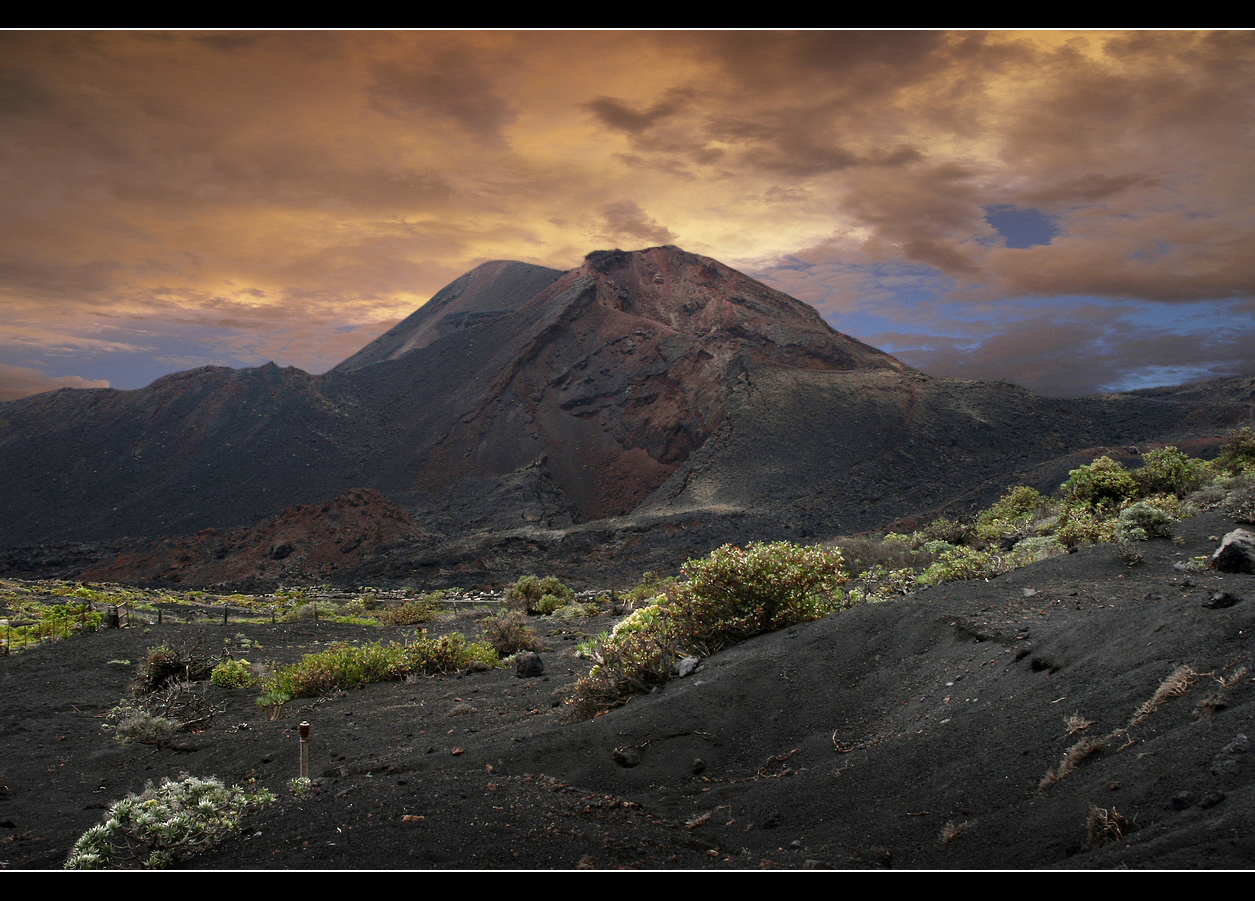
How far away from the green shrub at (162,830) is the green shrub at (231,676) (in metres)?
6.76

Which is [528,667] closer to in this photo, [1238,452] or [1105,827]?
[1105,827]

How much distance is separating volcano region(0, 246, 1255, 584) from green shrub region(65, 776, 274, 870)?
3615 centimetres

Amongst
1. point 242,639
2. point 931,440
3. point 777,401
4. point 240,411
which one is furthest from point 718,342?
point 242,639

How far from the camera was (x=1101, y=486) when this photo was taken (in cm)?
1435

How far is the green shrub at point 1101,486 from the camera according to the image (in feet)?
46.1

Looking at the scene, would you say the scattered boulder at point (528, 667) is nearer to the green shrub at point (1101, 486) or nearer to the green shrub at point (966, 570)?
the green shrub at point (966, 570)

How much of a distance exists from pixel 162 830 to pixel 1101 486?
15887 mm

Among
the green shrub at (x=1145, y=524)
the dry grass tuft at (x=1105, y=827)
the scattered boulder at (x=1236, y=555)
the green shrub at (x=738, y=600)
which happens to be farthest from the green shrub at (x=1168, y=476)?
the dry grass tuft at (x=1105, y=827)

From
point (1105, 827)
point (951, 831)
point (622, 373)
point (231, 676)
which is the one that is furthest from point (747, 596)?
point (622, 373)

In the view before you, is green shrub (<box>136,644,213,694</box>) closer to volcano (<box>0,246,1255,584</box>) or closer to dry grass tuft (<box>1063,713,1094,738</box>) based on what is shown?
dry grass tuft (<box>1063,713,1094,738</box>)

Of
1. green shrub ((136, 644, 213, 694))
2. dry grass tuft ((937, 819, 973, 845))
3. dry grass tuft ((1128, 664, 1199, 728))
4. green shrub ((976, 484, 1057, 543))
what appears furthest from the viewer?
green shrub ((976, 484, 1057, 543))

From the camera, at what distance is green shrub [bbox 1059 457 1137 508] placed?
14047mm

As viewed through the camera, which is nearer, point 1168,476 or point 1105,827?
point 1105,827

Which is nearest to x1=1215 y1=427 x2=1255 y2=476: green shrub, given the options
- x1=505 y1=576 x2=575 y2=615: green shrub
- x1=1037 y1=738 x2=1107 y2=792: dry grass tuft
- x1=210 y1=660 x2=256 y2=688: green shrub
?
x1=1037 y1=738 x2=1107 y2=792: dry grass tuft
